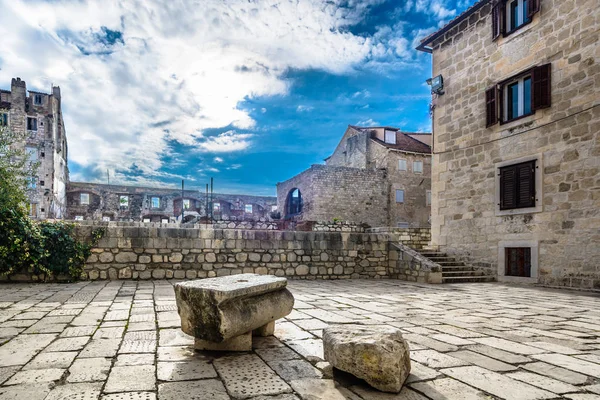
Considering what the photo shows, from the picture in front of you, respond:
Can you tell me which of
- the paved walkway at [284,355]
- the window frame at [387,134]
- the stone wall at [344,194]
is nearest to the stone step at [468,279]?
the paved walkway at [284,355]

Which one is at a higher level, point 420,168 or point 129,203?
point 420,168

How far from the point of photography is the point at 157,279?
343 inches

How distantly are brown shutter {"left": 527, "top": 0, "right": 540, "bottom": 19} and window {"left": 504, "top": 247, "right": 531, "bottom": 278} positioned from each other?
6.47 metres

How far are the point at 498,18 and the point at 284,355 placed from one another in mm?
11935

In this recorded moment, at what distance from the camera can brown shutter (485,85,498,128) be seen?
1077 cm

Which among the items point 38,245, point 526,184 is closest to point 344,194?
point 526,184

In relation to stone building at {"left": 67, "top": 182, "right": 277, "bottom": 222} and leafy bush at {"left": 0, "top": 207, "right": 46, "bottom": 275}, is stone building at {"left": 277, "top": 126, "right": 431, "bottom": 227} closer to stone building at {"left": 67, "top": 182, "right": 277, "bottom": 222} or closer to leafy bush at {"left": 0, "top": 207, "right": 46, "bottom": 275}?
stone building at {"left": 67, "top": 182, "right": 277, "bottom": 222}

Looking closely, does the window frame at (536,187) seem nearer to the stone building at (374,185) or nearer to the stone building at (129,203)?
the stone building at (374,185)

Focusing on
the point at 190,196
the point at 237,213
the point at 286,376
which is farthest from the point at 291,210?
the point at 286,376

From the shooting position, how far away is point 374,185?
2684cm

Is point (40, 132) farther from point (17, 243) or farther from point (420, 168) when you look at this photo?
point (420, 168)

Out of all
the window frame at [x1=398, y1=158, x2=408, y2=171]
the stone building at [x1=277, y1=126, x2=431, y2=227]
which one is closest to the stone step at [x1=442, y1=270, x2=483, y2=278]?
the stone building at [x1=277, y1=126, x2=431, y2=227]

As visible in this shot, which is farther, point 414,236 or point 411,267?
point 414,236

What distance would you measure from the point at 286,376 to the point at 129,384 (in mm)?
1079
